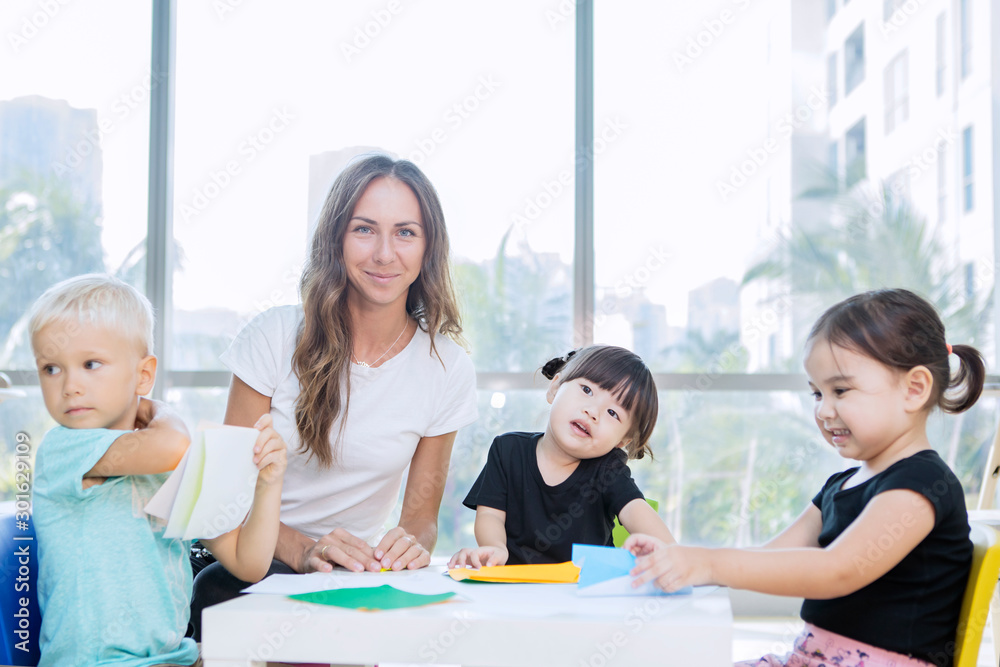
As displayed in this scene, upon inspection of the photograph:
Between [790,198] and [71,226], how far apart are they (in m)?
2.90

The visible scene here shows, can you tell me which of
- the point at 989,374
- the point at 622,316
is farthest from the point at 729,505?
the point at 989,374

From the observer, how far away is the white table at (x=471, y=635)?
799 millimetres

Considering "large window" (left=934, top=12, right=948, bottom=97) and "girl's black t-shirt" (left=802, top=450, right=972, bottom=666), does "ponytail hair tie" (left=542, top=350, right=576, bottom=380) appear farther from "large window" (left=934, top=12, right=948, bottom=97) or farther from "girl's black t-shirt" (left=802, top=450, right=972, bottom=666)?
"large window" (left=934, top=12, right=948, bottom=97)

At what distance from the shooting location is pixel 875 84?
124 inches

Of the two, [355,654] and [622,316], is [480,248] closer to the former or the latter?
[622,316]

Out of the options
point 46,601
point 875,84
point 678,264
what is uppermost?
point 875,84

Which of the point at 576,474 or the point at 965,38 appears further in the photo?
the point at 965,38

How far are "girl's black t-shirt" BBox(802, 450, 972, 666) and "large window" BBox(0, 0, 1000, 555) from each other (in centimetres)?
195

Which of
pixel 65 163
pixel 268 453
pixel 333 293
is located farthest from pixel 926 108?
pixel 65 163
